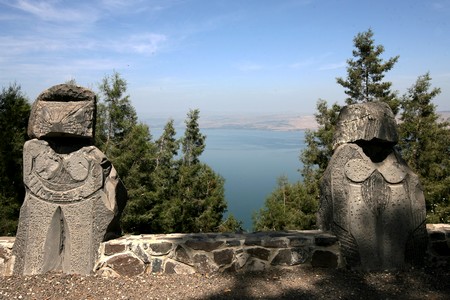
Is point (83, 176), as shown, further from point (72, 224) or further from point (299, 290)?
point (299, 290)

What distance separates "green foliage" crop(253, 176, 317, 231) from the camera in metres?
16.5

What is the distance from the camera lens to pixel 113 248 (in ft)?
12.8

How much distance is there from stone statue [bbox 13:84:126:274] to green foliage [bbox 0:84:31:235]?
807 cm

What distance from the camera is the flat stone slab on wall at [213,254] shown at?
12.8 feet

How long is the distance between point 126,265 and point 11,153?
30.8 ft

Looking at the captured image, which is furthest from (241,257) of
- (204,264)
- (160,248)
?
(160,248)

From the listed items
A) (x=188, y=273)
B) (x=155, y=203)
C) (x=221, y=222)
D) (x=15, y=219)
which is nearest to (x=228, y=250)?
(x=188, y=273)

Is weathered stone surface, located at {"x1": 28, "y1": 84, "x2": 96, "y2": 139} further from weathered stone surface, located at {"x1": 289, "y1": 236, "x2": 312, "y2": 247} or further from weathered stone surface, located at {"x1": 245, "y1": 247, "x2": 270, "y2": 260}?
weathered stone surface, located at {"x1": 289, "y1": 236, "x2": 312, "y2": 247}

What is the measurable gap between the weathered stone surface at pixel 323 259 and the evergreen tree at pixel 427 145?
12.6m

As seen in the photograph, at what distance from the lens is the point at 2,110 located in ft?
38.8

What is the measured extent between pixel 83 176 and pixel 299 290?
2566 millimetres

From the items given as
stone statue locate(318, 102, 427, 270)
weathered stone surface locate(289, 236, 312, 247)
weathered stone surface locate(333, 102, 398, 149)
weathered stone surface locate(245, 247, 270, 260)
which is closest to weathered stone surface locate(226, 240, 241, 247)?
weathered stone surface locate(245, 247, 270, 260)

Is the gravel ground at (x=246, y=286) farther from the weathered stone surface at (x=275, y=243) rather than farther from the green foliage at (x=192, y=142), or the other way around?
the green foliage at (x=192, y=142)

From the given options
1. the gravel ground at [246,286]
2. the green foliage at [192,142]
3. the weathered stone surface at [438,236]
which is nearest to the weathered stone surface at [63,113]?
the gravel ground at [246,286]
